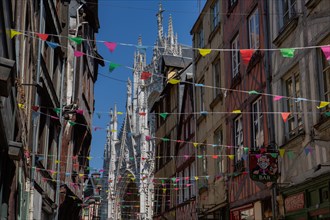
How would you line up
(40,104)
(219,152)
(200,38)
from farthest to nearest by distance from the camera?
(200,38), (219,152), (40,104)

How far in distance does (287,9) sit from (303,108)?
231cm

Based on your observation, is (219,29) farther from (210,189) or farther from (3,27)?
(3,27)

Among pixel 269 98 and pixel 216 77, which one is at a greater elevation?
pixel 216 77

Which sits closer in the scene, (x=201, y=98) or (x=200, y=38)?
(x=201, y=98)

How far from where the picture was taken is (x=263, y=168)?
1004 centimetres

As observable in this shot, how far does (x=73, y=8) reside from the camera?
737 inches

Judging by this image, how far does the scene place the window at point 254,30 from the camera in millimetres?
12094

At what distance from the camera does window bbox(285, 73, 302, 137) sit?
381 inches

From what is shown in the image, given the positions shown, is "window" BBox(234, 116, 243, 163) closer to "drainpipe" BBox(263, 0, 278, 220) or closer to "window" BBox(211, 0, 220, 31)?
"drainpipe" BBox(263, 0, 278, 220)

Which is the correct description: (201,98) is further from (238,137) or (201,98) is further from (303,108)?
(303,108)

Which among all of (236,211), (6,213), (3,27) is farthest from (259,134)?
(3,27)

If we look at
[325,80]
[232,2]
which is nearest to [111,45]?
[325,80]

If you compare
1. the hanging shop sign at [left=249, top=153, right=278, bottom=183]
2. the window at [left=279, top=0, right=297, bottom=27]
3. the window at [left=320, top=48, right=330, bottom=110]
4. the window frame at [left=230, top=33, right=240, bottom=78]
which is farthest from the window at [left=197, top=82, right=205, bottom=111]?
the window at [left=320, top=48, right=330, bottom=110]

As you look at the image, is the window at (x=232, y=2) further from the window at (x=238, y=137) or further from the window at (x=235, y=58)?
the window at (x=238, y=137)
